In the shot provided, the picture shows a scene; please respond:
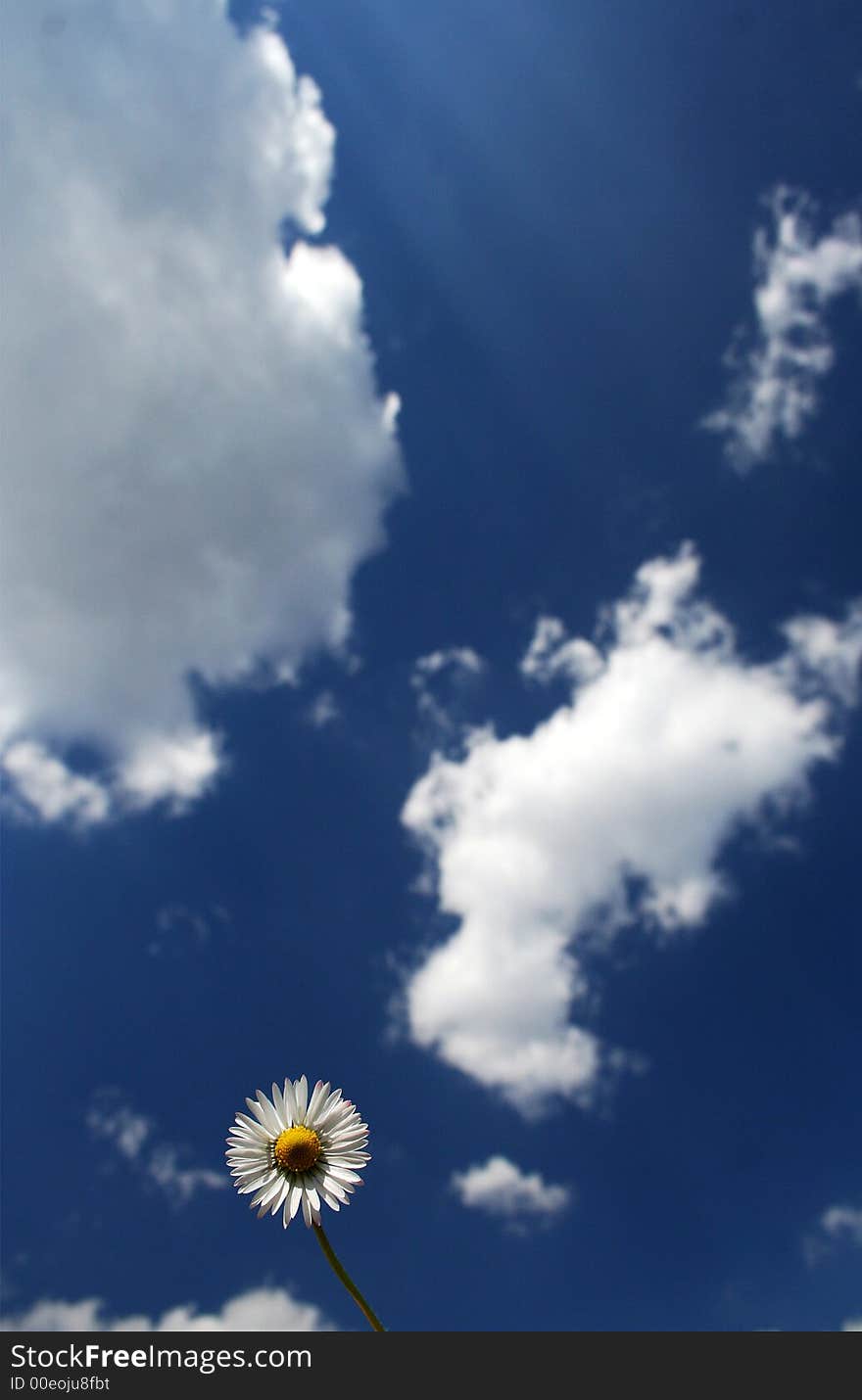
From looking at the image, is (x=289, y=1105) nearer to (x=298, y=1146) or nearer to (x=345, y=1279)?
(x=298, y=1146)

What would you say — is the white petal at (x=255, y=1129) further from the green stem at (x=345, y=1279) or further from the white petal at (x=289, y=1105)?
the green stem at (x=345, y=1279)

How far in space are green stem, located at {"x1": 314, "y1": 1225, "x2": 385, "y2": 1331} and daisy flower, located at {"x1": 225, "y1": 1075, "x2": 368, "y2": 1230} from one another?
1.12 meters

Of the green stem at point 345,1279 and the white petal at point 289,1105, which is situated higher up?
the white petal at point 289,1105

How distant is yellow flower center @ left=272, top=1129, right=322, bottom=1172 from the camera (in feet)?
18.2

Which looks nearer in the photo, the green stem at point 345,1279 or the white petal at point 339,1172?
the green stem at point 345,1279

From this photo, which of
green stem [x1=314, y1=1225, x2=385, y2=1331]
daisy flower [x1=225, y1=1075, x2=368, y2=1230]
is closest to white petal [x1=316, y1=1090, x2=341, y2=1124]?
daisy flower [x1=225, y1=1075, x2=368, y2=1230]

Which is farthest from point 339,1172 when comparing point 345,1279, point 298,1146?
point 345,1279

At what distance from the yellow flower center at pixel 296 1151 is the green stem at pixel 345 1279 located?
1471 millimetres

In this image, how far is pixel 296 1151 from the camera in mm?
5559

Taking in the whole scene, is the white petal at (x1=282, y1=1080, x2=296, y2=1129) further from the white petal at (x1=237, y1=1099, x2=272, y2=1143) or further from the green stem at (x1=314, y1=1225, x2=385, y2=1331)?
the green stem at (x1=314, y1=1225, x2=385, y2=1331)

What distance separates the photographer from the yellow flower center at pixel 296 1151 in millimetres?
5535

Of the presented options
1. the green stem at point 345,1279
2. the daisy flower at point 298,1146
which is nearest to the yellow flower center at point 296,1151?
the daisy flower at point 298,1146

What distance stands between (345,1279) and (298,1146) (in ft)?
6.58

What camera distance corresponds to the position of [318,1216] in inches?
167
